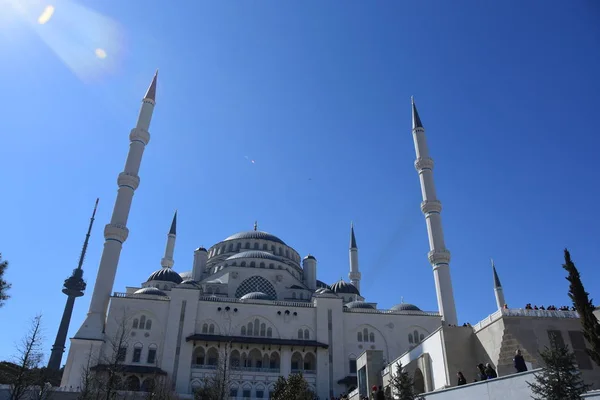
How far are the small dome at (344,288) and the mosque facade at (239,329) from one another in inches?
239

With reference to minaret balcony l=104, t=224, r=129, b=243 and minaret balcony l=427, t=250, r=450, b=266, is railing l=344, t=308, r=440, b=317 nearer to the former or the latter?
minaret balcony l=427, t=250, r=450, b=266

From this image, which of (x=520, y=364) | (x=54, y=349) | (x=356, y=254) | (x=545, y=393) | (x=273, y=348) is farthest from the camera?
(x=54, y=349)

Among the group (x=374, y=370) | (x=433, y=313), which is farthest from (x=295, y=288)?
(x=374, y=370)

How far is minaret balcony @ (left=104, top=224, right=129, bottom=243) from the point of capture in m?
39.7

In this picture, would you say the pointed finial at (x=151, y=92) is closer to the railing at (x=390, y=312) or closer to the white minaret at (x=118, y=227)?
the white minaret at (x=118, y=227)

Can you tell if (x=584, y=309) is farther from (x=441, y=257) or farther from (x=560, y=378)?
(x=441, y=257)

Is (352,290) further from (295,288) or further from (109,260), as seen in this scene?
(109,260)

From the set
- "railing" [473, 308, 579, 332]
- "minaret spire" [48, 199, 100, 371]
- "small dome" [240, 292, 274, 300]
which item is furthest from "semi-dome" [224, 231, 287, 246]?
"railing" [473, 308, 579, 332]

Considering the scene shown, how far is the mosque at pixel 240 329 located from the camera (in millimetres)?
35906

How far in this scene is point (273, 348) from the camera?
3847 cm

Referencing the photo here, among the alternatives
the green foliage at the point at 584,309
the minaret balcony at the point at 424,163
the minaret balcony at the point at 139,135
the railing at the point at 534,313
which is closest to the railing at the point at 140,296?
the minaret balcony at the point at 139,135

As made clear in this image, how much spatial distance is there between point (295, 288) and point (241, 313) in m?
9.19

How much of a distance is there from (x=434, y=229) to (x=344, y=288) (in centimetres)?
1406

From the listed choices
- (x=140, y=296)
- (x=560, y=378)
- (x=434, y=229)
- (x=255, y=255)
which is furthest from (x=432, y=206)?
(x=560, y=378)
